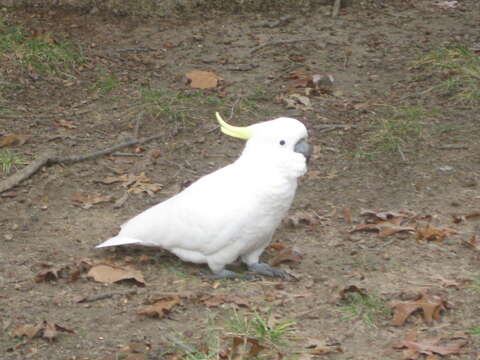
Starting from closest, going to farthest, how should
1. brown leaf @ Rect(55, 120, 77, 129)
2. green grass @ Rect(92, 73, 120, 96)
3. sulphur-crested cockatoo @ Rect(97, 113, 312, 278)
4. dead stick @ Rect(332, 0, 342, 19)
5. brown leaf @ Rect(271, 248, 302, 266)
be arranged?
1. sulphur-crested cockatoo @ Rect(97, 113, 312, 278)
2. brown leaf @ Rect(271, 248, 302, 266)
3. brown leaf @ Rect(55, 120, 77, 129)
4. green grass @ Rect(92, 73, 120, 96)
5. dead stick @ Rect(332, 0, 342, 19)

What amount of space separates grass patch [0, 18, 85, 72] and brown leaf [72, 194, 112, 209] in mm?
1822

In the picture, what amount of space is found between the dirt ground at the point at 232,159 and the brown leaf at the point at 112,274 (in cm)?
4

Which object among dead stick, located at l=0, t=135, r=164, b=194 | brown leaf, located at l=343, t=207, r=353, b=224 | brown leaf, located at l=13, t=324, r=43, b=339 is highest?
brown leaf, located at l=13, t=324, r=43, b=339

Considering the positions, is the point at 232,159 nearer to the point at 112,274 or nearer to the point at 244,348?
the point at 112,274

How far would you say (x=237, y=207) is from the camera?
3.49 m

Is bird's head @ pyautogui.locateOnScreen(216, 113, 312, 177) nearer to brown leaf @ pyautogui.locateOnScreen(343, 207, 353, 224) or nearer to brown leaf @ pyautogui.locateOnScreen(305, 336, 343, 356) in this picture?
brown leaf @ pyautogui.locateOnScreen(305, 336, 343, 356)

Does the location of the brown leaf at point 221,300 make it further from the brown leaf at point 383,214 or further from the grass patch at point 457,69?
the grass patch at point 457,69

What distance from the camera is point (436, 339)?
3.00 metres

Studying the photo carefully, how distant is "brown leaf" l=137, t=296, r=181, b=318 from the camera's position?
10.6 ft

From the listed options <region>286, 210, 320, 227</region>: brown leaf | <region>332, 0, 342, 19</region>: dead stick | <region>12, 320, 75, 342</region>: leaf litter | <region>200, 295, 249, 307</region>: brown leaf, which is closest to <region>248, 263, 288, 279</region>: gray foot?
<region>200, 295, 249, 307</region>: brown leaf

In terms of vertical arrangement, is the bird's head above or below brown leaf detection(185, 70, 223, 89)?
above

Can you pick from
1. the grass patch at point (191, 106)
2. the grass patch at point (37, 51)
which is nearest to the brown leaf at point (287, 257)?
the grass patch at point (191, 106)

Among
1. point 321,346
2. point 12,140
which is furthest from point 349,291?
point 12,140

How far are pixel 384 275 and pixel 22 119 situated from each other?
9.82 ft
